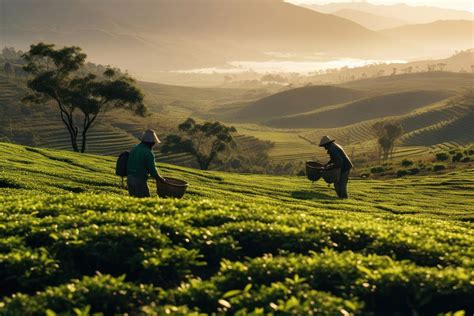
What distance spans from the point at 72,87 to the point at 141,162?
185ft

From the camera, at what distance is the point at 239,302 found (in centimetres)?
888

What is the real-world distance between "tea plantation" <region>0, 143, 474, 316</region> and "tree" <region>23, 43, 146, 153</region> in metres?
55.7

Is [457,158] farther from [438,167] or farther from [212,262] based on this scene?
[212,262]

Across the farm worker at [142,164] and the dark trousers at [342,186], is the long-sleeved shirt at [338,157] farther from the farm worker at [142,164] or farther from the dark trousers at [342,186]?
the farm worker at [142,164]

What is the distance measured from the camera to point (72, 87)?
70.7 meters

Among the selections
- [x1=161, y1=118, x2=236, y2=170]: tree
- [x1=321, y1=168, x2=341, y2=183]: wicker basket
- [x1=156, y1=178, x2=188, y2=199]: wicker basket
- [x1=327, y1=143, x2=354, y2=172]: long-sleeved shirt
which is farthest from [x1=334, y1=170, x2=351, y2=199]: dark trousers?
[x1=161, y1=118, x2=236, y2=170]: tree

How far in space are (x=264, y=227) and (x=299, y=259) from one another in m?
1.91

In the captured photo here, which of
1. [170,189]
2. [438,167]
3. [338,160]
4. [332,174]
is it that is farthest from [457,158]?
[170,189]

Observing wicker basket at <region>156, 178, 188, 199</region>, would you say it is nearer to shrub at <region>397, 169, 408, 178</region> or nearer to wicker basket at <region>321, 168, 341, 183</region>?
wicker basket at <region>321, 168, 341, 183</region>

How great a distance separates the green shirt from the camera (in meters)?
19.1

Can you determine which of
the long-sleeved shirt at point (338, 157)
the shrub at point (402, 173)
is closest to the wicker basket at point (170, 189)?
the long-sleeved shirt at point (338, 157)

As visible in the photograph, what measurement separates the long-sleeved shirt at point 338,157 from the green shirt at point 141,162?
1507cm

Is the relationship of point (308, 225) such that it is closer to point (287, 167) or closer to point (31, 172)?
point (31, 172)

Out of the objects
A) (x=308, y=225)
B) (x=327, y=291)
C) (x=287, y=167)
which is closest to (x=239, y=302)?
(x=327, y=291)
